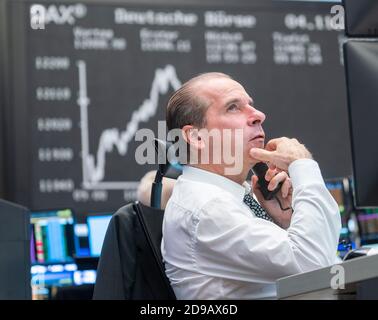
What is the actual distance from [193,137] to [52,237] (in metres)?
3.04

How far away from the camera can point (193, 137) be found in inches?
72.4

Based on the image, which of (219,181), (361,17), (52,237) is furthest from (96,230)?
(361,17)

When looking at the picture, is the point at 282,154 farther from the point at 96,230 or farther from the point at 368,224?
the point at 96,230

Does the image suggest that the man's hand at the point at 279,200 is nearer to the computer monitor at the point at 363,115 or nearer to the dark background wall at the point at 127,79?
the computer monitor at the point at 363,115

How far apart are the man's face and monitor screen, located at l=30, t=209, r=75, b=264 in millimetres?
2991

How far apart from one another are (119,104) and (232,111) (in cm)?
377

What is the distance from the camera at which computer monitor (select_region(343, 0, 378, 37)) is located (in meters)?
1.60

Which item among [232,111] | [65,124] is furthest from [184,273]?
[65,124]

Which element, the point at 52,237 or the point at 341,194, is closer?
the point at 341,194

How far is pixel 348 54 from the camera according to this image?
1590mm

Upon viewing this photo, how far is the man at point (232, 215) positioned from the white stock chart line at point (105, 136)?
3549mm

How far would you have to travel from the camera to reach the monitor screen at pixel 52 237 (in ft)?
15.2
